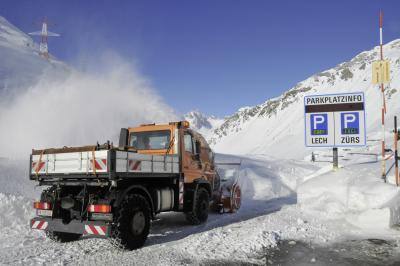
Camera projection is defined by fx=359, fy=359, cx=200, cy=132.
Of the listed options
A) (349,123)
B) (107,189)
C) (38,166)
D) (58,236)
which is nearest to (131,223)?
(107,189)

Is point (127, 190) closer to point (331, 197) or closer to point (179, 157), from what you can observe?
point (179, 157)

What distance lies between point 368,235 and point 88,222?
19.7 feet

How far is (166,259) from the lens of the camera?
6270 mm

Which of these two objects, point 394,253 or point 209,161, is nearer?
point 394,253

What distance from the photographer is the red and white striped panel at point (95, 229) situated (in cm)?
644

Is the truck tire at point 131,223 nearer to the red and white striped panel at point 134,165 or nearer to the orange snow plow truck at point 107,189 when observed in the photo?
the orange snow plow truck at point 107,189

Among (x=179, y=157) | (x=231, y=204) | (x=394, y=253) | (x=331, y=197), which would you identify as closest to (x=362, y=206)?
(x=331, y=197)

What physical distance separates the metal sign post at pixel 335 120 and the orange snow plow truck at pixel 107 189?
221 inches

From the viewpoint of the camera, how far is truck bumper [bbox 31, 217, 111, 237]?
254 inches

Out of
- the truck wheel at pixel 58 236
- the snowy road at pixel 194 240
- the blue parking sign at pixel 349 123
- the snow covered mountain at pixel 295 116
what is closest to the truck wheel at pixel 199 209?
the snowy road at pixel 194 240

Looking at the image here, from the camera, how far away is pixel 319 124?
12508 mm

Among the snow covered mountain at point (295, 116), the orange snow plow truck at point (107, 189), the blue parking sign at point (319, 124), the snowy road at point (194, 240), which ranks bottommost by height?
the snowy road at point (194, 240)

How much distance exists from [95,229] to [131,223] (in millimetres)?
696

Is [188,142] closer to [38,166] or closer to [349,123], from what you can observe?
[38,166]
